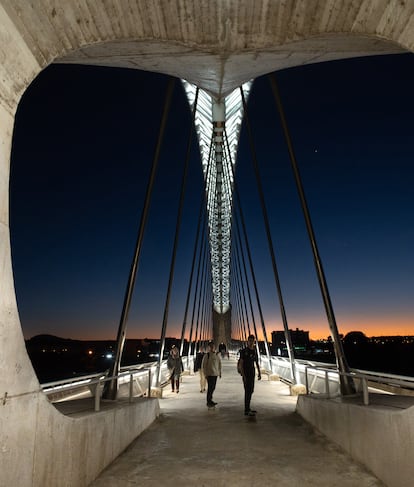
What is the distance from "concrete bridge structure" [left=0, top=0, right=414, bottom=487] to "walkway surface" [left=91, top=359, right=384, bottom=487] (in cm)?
30

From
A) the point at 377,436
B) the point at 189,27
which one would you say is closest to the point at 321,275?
the point at 377,436

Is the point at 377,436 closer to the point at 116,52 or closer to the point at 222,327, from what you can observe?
the point at 116,52

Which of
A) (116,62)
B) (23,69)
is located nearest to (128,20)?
(23,69)

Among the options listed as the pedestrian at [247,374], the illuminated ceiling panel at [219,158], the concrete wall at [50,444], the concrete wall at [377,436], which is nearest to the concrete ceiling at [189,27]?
the concrete wall at [50,444]

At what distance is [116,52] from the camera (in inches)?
244

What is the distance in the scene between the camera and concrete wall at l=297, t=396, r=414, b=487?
431 cm

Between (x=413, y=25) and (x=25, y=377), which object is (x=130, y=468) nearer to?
(x=25, y=377)

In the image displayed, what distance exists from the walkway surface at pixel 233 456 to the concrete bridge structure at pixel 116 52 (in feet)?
1.00

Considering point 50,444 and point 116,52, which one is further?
point 116,52

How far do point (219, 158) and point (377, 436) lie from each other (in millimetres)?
28655

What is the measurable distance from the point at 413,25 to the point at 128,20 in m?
3.10

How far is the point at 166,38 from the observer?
5.23 metres

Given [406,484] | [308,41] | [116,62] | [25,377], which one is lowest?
[406,484]

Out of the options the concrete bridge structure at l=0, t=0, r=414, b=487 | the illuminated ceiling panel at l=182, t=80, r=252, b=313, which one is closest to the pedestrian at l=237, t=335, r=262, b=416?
the concrete bridge structure at l=0, t=0, r=414, b=487
